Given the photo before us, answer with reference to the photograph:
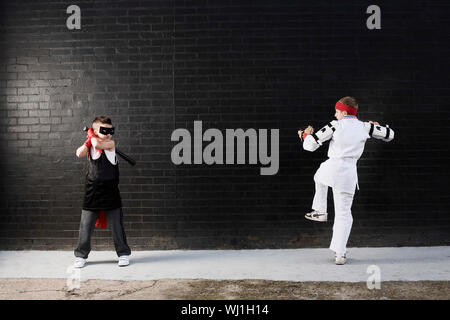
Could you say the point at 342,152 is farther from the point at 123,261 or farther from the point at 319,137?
the point at 123,261

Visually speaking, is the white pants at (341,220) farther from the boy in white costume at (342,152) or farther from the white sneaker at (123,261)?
the white sneaker at (123,261)

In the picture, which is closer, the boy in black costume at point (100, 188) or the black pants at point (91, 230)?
the boy in black costume at point (100, 188)

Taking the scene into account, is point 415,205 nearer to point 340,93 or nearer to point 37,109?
point 340,93

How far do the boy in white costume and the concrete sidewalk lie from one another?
0.49 meters

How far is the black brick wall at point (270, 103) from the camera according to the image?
732 cm

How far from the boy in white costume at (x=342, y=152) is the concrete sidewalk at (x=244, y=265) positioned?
49 cm

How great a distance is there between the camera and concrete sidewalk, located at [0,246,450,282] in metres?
5.88

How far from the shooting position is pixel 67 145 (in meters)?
7.42

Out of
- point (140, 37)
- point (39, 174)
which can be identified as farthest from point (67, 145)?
point (140, 37)

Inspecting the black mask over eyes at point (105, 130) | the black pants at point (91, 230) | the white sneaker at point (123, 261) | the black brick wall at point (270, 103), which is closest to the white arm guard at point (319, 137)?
the black brick wall at point (270, 103)

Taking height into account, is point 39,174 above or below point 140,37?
below

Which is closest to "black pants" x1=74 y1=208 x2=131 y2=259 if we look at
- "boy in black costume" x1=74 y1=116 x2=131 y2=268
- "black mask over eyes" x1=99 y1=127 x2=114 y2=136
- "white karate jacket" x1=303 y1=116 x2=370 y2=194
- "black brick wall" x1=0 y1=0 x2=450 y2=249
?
"boy in black costume" x1=74 y1=116 x2=131 y2=268

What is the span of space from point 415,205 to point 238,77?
321cm

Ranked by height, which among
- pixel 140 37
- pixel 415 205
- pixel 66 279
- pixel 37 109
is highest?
pixel 140 37
